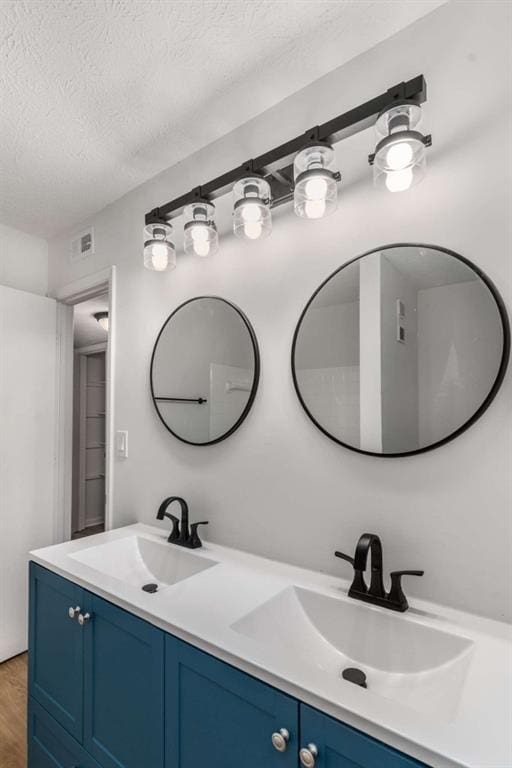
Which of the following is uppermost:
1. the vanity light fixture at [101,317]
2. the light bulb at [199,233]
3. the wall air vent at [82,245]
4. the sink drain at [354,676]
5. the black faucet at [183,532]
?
the wall air vent at [82,245]

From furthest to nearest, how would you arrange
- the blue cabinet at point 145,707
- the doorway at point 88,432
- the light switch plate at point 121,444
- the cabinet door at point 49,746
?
the doorway at point 88,432, the light switch plate at point 121,444, the cabinet door at point 49,746, the blue cabinet at point 145,707

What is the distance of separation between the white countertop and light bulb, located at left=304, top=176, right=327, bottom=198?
119 centimetres

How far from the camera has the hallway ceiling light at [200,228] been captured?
152cm

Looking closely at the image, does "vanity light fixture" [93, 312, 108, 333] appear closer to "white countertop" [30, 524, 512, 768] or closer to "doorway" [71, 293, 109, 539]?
"doorway" [71, 293, 109, 539]

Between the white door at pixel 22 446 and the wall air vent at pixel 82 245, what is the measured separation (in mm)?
331

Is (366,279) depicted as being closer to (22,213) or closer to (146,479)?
(146,479)

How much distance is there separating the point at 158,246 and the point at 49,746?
75.3 inches

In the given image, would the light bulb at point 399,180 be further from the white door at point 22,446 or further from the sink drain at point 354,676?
the white door at point 22,446

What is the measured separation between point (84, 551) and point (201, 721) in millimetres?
823

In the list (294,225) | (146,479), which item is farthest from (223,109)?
(146,479)

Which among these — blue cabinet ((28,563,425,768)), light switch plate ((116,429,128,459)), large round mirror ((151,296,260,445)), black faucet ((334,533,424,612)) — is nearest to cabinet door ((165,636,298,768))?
blue cabinet ((28,563,425,768))

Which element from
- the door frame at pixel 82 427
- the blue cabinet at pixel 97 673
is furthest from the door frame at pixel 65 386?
the door frame at pixel 82 427

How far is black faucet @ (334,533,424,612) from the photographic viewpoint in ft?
3.55

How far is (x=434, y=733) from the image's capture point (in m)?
0.68
